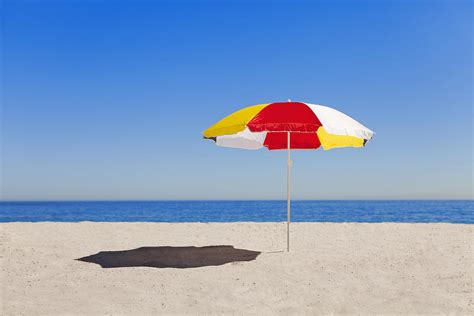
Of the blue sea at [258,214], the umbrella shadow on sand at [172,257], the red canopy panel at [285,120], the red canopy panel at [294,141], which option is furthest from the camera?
the blue sea at [258,214]

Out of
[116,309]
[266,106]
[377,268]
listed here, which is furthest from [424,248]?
[116,309]

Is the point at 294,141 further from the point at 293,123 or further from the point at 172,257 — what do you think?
the point at 172,257

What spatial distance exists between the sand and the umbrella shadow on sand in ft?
0.05

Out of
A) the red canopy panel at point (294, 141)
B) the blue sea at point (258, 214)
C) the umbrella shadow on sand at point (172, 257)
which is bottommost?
the blue sea at point (258, 214)

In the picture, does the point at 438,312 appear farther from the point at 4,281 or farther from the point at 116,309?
the point at 4,281

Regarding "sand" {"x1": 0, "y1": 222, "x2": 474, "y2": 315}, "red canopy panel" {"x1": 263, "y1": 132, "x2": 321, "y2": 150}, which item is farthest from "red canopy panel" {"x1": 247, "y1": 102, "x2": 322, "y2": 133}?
"sand" {"x1": 0, "y1": 222, "x2": 474, "y2": 315}

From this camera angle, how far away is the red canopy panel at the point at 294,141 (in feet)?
24.0

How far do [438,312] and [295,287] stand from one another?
1.43m

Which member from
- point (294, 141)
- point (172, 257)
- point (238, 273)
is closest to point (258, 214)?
point (294, 141)

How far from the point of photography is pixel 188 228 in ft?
32.0

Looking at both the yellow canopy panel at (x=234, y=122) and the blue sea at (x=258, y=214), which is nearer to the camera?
the yellow canopy panel at (x=234, y=122)

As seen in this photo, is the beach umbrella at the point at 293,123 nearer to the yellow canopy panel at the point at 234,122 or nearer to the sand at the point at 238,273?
the yellow canopy panel at the point at 234,122

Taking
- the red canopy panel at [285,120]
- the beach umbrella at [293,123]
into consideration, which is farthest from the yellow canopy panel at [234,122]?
the red canopy panel at [285,120]

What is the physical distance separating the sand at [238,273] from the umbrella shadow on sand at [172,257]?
0.02 meters
